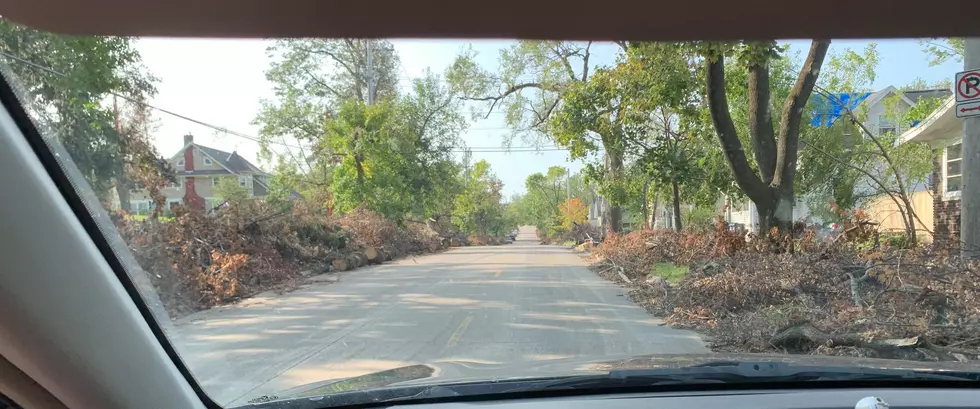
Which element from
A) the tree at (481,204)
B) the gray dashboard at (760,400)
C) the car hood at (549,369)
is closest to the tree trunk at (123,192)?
the car hood at (549,369)

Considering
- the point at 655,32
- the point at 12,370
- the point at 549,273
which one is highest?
the point at 655,32

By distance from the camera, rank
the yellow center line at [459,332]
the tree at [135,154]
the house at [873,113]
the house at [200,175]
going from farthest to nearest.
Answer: the house at [873,113], the house at [200,175], the yellow center line at [459,332], the tree at [135,154]

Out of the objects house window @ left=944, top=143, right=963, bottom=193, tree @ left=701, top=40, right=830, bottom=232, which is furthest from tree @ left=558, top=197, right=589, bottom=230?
tree @ left=701, top=40, right=830, bottom=232

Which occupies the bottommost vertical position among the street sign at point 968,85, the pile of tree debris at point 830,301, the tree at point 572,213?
the pile of tree debris at point 830,301

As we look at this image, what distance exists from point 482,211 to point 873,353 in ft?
215

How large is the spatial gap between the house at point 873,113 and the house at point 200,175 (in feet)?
41.9

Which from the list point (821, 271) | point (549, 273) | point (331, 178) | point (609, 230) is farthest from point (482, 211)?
point (821, 271)

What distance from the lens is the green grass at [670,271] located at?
12.3m

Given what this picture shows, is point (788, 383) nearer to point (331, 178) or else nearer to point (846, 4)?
point (846, 4)

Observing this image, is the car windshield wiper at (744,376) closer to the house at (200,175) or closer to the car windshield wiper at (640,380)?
the car windshield wiper at (640,380)

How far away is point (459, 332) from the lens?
7.56 m

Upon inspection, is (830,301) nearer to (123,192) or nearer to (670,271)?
(670,271)

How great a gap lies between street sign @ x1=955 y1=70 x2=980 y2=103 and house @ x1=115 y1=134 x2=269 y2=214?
32.1 ft

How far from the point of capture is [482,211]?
70875 mm
